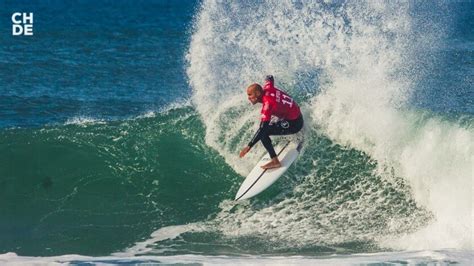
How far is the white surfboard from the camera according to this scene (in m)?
14.7

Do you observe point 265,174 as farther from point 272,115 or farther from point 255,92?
point 255,92

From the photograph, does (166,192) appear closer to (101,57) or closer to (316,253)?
(316,253)

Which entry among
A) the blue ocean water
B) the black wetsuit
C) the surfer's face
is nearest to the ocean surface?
the blue ocean water

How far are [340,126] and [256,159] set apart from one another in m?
2.11

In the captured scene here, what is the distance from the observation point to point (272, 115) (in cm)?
1458

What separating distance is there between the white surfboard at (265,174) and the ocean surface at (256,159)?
262mm

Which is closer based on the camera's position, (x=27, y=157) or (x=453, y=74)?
(x=27, y=157)

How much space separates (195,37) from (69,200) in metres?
5.89

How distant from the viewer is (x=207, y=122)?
17578 millimetres

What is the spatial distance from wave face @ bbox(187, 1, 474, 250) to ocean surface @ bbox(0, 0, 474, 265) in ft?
0.11

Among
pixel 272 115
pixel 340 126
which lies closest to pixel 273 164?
pixel 272 115

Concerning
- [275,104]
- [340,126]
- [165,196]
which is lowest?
[165,196]

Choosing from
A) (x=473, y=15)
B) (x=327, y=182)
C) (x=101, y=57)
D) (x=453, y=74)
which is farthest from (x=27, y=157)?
(x=473, y=15)

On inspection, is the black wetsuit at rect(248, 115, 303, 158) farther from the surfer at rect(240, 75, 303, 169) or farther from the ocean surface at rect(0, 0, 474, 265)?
the ocean surface at rect(0, 0, 474, 265)
